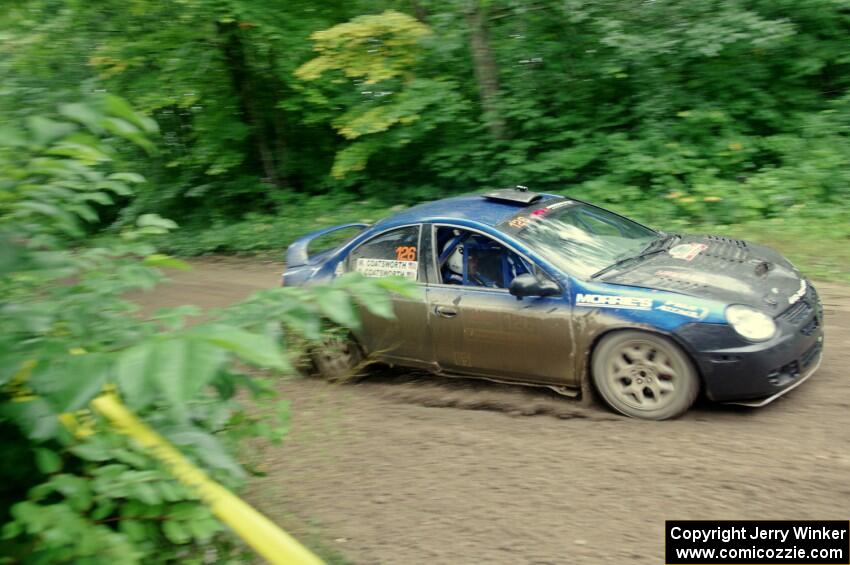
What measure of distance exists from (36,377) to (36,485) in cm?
63

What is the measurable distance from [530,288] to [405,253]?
1.31 metres

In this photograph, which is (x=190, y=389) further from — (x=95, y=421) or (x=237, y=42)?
(x=237, y=42)

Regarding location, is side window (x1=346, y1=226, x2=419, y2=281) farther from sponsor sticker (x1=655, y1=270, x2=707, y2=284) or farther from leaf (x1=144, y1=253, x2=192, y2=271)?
leaf (x1=144, y1=253, x2=192, y2=271)

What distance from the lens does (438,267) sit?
636 centimetres

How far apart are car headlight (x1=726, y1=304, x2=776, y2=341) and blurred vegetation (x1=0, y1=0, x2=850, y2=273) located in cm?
527

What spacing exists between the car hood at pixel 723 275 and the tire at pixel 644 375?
42 centimetres

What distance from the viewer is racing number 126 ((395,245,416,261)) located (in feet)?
21.4

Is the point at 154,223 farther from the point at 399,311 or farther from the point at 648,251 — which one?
the point at 648,251

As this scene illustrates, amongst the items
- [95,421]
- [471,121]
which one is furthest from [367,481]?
[471,121]

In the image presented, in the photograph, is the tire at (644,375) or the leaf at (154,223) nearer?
the leaf at (154,223)

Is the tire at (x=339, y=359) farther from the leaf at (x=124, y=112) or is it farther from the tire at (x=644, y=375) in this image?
the leaf at (x=124, y=112)

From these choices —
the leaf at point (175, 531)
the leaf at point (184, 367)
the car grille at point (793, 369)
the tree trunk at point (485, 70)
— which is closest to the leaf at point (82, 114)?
the leaf at point (184, 367)

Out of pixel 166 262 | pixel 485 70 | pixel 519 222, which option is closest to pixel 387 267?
pixel 519 222

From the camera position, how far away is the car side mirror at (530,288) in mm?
5684
